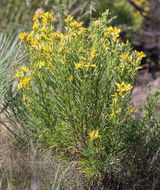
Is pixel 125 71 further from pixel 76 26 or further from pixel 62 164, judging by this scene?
pixel 62 164

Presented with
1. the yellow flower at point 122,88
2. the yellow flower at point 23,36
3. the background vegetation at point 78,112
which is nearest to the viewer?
the yellow flower at point 122,88

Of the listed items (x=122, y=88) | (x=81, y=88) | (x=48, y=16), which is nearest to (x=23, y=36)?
(x=48, y=16)

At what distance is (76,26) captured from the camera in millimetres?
2018

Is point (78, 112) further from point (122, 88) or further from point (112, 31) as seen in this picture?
point (112, 31)

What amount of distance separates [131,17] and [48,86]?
18.8 ft

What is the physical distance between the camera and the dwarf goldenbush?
184 cm

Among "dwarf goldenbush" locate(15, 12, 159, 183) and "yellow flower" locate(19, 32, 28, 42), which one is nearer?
"dwarf goldenbush" locate(15, 12, 159, 183)

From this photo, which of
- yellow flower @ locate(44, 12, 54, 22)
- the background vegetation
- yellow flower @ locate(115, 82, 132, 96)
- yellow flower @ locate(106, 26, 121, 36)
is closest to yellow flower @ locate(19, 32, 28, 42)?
the background vegetation

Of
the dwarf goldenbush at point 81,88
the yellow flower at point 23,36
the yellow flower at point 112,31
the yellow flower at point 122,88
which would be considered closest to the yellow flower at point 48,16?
the dwarf goldenbush at point 81,88

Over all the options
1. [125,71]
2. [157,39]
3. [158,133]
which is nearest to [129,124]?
[158,133]

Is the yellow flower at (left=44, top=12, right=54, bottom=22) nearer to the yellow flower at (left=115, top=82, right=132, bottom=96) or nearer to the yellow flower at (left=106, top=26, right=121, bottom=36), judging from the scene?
the yellow flower at (left=106, top=26, right=121, bottom=36)

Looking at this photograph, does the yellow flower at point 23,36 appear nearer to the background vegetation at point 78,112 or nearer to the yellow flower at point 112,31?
the background vegetation at point 78,112

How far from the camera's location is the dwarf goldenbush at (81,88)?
1836mm

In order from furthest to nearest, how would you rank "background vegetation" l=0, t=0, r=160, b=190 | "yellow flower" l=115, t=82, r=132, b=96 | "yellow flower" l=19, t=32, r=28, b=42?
"yellow flower" l=19, t=32, r=28, b=42
"background vegetation" l=0, t=0, r=160, b=190
"yellow flower" l=115, t=82, r=132, b=96
